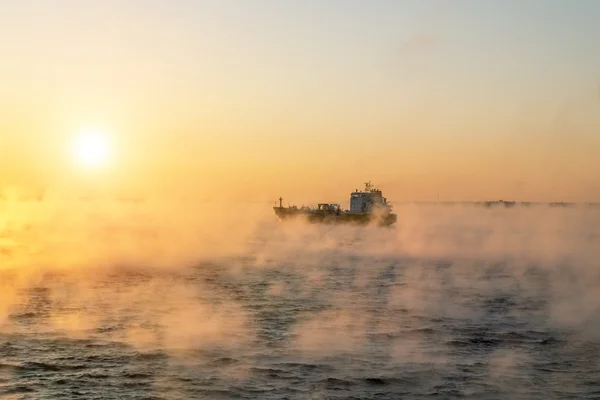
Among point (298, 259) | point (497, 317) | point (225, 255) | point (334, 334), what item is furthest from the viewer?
point (225, 255)

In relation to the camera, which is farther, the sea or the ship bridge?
the ship bridge

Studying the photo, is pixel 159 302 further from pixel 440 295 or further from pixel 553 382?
pixel 553 382

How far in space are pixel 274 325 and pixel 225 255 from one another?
64.7 m

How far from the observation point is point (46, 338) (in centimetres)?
3669

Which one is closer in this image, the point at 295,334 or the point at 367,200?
the point at 295,334

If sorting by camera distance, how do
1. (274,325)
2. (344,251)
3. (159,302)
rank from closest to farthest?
(274,325) < (159,302) < (344,251)

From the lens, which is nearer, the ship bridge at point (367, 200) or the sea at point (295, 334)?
the sea at point (295, 334)

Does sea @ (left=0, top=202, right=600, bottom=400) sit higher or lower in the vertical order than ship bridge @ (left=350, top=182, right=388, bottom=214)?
lower

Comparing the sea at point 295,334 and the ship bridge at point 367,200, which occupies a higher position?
the ship bridge at point 367,200

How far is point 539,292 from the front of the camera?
6141cm

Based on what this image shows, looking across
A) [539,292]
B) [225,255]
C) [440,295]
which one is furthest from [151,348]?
[225,255]

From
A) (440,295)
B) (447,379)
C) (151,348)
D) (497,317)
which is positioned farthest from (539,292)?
(151,348)

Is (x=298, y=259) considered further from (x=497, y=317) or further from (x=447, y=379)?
(x=447, y=379)

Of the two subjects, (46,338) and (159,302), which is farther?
(159,302)
